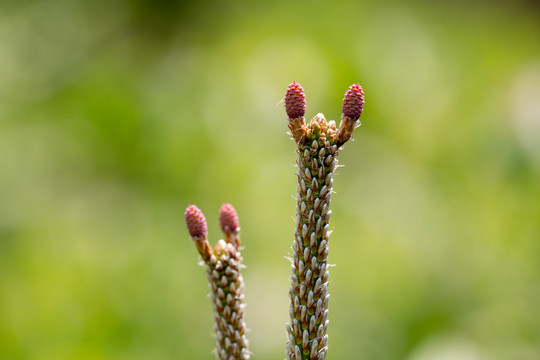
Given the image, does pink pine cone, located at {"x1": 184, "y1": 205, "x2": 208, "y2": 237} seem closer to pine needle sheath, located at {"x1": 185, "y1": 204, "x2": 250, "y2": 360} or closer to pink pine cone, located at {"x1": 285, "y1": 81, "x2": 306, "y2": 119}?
pine needle sheath, located at {"x1": 185, "y1": 204, "x2": 250, "y2": 360}

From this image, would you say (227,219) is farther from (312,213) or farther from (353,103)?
(353,103)

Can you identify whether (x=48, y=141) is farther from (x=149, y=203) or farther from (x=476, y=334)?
(x=476, y=334)

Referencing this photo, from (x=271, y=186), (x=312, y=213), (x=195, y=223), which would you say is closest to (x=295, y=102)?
(x=312, y=213)

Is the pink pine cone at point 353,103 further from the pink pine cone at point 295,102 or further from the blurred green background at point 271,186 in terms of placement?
the blurred green background at point 271,186

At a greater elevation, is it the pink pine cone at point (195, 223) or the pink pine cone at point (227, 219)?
Answer: the pink pine cone at point (227, 219)

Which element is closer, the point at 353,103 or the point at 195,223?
the point at 353,103

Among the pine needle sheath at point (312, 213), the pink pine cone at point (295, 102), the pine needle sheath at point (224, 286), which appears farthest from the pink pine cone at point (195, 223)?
the pink pine cone at point (295, 102)

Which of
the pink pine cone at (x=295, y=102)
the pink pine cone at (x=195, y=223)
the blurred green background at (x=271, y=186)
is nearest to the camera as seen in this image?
the pink pine cone at (x=295, y=102)
